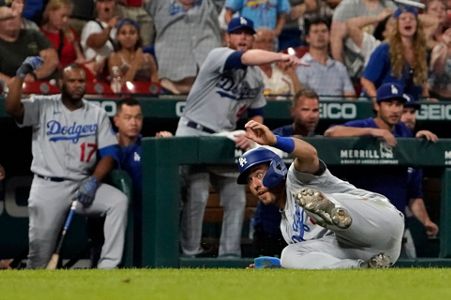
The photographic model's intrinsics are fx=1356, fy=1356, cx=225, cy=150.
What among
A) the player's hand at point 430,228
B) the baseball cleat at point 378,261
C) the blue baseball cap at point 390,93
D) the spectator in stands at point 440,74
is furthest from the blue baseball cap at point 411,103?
the baseball cleat at point 378,261

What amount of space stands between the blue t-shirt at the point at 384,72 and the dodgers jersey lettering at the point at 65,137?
7.62ft

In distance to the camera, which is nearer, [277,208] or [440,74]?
[277,208]

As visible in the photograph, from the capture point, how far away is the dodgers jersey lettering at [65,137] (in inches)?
413

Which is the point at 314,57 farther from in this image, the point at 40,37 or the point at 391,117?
the point at 40,37

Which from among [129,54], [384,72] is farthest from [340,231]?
[129,54]

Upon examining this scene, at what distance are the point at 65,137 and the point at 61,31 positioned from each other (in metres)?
1.10

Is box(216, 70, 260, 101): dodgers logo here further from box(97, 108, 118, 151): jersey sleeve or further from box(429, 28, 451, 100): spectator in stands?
box(429, 28, 451, 100): spectator in stands

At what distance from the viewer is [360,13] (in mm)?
11945

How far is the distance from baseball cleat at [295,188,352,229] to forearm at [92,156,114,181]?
2806 millimetres

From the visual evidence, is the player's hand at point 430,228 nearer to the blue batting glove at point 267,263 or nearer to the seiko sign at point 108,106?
the blue batting glove at point 267,263

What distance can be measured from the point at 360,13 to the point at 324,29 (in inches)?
20.5

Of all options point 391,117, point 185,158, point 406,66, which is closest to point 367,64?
point 406,66

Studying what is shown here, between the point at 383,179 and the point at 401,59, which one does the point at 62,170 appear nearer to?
the point at 383,179

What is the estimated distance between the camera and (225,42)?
11.6m
